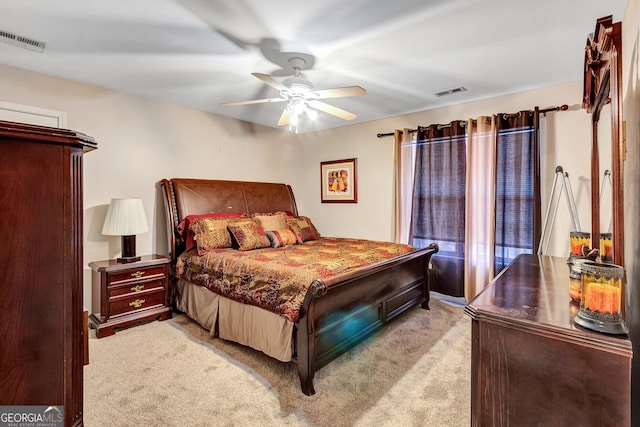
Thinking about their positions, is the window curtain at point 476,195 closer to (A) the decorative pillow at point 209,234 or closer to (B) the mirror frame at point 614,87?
(B) the mirror frame at point 614,87

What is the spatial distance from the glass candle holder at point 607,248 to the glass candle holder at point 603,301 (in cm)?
62

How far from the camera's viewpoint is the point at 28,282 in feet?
2.33

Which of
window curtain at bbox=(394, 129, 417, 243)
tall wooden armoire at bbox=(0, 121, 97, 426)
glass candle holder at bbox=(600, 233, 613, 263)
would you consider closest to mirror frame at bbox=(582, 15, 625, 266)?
glass candle holder at bbox=(600, 233, 613, 263)

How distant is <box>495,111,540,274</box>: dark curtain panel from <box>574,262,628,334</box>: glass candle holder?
105 inches

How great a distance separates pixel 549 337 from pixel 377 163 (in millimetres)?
3746

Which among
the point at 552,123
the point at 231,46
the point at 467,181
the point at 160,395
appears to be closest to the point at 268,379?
the point at 160,395

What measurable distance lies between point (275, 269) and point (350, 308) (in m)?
0.68

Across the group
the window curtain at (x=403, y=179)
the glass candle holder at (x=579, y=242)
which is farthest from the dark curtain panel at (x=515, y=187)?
the glass candle holder at (x=579, y=242)

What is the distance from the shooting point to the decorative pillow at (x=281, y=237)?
3635 millimetres

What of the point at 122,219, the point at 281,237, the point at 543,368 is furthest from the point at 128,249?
the point at 543,368

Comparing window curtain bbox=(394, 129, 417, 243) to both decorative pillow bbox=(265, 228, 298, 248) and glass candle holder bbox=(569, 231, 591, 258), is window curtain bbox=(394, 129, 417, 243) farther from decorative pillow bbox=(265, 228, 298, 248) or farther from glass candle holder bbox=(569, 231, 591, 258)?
glass candle holder bbox=(569, 231, 591, 258)

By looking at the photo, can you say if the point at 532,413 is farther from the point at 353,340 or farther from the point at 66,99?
the point at 66,99

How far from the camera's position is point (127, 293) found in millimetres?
3072

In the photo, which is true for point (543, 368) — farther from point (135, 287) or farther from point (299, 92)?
point (135, 287)
